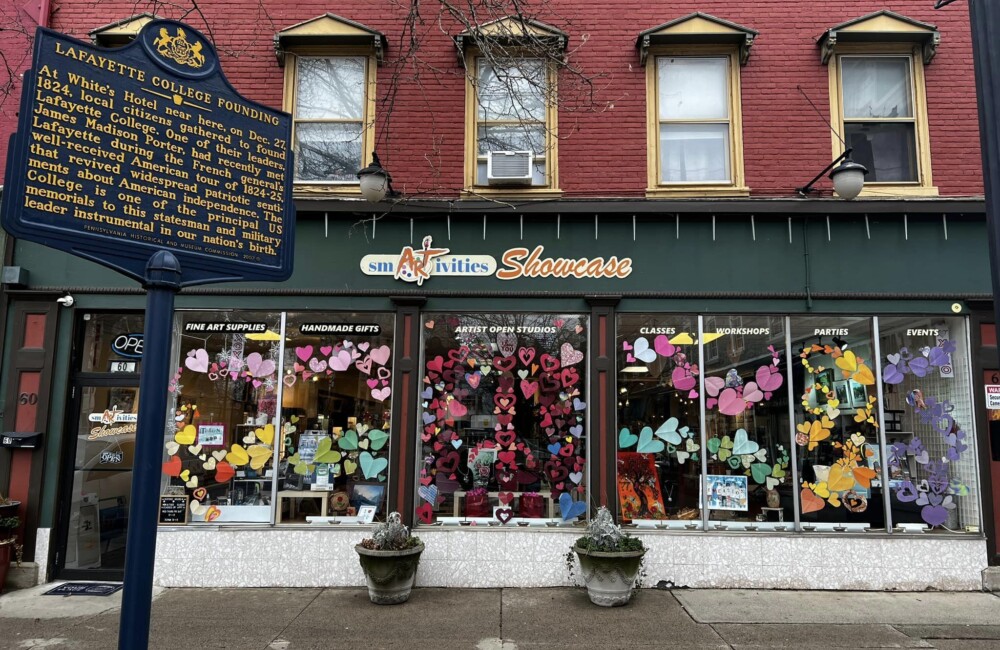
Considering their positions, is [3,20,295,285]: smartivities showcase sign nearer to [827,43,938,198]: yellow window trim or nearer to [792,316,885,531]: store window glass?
[792,316,885,531]: store window glass

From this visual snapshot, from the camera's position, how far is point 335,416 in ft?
25.8

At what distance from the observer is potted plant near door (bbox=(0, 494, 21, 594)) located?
7.20m

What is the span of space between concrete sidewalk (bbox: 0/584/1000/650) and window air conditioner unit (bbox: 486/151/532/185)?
4.87 m

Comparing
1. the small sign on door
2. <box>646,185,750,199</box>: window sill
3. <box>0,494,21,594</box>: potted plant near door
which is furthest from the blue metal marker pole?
the small sign on door

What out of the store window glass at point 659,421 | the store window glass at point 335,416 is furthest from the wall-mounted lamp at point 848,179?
the store window glass at point 335,416

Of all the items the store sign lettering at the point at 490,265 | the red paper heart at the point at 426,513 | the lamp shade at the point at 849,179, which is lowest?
the red paper heart at the point at 426,513

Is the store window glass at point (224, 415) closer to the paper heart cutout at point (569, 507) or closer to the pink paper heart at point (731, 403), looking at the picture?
the paper heart cutout at point (569, 507)

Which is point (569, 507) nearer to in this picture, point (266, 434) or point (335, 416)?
point (335, 416)

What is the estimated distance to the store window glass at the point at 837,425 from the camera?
7.56 meters

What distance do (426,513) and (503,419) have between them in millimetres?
1432

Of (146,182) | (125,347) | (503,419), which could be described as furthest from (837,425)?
(125,347)

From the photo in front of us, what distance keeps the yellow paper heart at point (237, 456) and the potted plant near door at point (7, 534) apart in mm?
2335

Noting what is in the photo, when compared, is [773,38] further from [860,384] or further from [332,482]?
[332,482]

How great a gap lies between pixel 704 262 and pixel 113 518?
7.93 m
